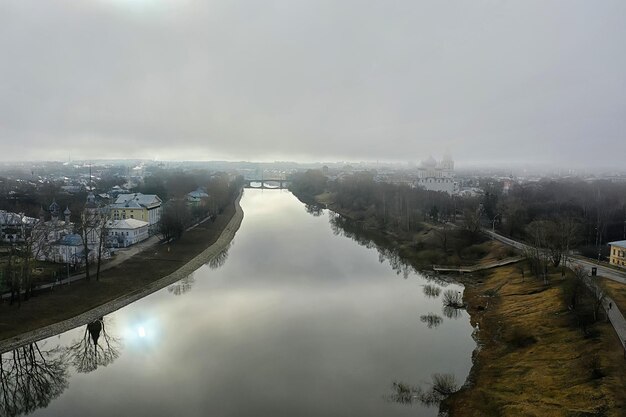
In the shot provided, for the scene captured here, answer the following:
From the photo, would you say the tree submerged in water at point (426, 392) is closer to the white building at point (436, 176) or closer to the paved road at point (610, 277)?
the paved road at point (610, 277)

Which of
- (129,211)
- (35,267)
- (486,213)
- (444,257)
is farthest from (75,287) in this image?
(486,213)

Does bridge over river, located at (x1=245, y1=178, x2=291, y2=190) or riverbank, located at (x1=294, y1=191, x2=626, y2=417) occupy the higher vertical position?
bridge over river, located at (x1=245, y1=178, x2=291, y2=190)

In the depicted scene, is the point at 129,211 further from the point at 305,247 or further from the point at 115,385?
the point at 115,385

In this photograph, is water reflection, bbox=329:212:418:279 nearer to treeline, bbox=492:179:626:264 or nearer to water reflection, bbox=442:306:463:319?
water reflection, bbox=442:306:463:319

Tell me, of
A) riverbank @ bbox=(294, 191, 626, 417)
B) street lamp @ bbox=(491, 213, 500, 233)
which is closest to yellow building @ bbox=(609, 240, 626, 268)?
riverbank @ bbox=(294, 191, 626, 417)

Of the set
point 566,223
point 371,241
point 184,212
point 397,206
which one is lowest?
point 371,241

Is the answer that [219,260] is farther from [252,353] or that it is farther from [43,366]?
[43,366]

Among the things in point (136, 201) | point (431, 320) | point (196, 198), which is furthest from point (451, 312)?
point (196, 198)

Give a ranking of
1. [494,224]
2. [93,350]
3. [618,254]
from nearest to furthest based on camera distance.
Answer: [93,350] → [618,254] → [494,224]
